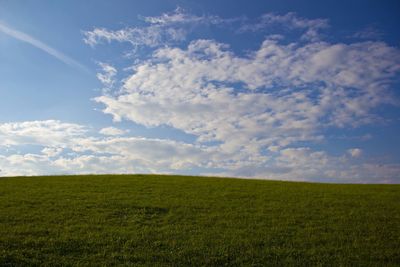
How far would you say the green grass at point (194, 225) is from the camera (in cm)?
1697

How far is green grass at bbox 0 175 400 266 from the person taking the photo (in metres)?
17.0

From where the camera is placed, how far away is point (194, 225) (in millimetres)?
22109

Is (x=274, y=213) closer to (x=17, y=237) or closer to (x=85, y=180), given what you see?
(x=17, y=237)

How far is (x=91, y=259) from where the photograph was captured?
53.9ft

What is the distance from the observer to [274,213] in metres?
25.6

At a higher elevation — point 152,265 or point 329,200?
point 329,200

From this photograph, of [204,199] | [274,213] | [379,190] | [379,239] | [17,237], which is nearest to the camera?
[17,237]

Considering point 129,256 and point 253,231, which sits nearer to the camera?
point 129,256

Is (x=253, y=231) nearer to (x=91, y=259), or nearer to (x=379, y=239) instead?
(x=379, y=239)

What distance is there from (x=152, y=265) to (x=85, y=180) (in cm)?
2570

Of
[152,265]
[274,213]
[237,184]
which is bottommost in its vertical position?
[152,265]

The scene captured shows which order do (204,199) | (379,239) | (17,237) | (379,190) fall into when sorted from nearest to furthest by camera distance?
1. (17,237)
2. (379,239)
3. (204,199)
4. (379,190)

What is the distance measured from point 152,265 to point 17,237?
779 centimetres

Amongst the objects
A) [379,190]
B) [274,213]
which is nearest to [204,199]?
[274,213]
